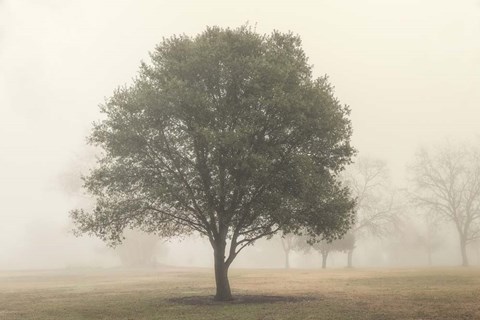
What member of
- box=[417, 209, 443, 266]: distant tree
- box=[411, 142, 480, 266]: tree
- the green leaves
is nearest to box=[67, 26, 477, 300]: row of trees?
the green leaves

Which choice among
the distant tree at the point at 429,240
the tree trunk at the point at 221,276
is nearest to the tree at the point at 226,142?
the tree trunk at the point at 221,276

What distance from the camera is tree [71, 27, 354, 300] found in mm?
30062

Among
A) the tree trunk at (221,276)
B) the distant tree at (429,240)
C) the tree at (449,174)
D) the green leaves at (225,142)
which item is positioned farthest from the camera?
the distant tree at (429,240)

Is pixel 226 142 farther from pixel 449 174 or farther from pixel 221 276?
pixel 449 174

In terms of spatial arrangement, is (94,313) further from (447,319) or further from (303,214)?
(447,319)

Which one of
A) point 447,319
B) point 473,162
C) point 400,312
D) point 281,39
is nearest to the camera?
point 447,319

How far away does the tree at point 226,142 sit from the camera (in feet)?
98.6

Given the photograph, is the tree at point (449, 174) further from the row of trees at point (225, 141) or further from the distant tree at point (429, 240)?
the row of trees at point (225, 141)

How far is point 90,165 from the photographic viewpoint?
110m

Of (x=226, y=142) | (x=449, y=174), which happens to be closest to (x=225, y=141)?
(x=226, y=142)

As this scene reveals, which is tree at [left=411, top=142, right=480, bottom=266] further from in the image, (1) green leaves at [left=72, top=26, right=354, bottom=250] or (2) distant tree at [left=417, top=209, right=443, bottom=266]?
(1) green leaves at [left=72, top=26, right=354, bottom=250]

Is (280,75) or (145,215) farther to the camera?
(145,215)

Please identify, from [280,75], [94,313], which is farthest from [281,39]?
[94,313]

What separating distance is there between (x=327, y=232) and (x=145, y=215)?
47.0ft
